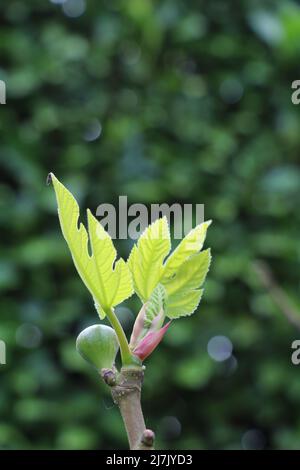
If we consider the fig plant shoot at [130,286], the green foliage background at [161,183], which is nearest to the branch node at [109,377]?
the fig plant shoot at [130,286]

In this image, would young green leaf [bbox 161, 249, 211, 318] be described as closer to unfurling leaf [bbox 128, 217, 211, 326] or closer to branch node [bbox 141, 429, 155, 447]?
unfurling leaf [bbox 128, 217, 211, 326]

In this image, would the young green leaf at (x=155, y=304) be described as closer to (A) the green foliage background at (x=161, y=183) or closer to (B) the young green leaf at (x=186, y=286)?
(B) the young green leaf at (x=186, y=286)

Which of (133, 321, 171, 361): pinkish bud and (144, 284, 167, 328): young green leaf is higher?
(144, 284, 167, 328): young green leaf

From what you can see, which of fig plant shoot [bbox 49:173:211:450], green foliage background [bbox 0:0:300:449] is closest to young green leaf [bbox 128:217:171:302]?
fig plant shoot [bbox 49:173:211:450]

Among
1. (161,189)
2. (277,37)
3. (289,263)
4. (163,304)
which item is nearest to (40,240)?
(161,189)

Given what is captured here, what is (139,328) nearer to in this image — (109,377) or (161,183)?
(109,377)

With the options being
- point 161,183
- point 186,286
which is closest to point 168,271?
point 186,286

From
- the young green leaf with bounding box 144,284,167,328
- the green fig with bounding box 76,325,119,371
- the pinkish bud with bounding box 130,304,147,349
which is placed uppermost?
the young green leaf with bounding box 144,284,167,328
